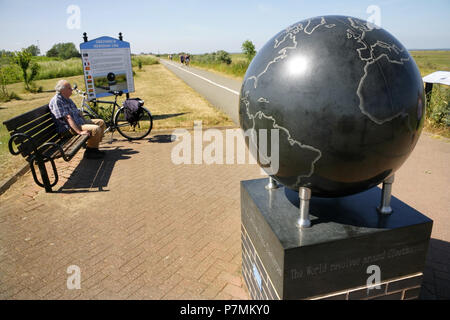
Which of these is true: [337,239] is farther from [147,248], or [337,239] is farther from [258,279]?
[147,248]

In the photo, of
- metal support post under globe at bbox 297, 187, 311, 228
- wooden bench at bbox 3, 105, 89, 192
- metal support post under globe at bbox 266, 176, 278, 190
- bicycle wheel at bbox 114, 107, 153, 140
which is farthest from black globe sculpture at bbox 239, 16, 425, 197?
bicycle wheel at bbox 114, 107, 153, 140

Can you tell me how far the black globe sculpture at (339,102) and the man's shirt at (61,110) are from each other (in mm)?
5393

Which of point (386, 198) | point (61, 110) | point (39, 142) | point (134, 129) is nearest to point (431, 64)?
point (134, 129)

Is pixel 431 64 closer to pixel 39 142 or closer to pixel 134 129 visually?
pixel 134 129

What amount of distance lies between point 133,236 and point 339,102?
3320 mm

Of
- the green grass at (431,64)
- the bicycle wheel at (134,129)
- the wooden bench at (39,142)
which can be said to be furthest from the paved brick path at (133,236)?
the green grass at (431,64)

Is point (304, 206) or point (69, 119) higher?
point (69, 119)

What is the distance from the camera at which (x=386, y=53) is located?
2.22 m

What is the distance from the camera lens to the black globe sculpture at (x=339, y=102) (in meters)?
2.09

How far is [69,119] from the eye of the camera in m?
6.48

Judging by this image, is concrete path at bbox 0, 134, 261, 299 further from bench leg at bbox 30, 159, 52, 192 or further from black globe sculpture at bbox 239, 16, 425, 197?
black globe sculpture at bbox 239, 16, 425, 197

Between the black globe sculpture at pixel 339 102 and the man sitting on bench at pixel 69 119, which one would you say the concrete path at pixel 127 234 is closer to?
the man sitting on bench at pixel 69 119

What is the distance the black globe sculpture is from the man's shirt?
5.39 meters
